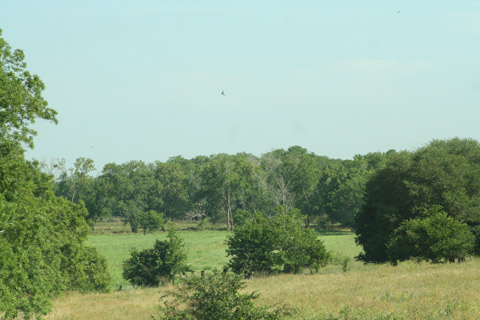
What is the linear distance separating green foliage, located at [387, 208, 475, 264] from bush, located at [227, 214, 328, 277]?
652cm

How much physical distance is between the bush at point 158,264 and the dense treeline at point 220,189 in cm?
7320

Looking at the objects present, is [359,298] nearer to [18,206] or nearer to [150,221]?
[18,206]

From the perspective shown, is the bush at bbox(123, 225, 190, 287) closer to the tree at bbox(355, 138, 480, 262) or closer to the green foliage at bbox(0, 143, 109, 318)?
the green foliage at bbox(0, 143, 109, 318)

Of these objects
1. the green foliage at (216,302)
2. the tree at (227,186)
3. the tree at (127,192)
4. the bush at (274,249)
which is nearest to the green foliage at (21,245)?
the green foliage at (216,302)

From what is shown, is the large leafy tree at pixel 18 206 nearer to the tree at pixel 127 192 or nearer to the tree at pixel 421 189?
the tree at pixel 421 189

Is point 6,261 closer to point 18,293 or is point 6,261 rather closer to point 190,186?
point 18,293

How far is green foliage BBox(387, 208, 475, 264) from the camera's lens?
37.2 metres

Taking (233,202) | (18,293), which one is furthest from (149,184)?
(18,293)

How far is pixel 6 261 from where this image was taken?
20172 millimetres

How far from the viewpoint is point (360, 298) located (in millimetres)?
22797

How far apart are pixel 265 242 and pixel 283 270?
2638 mm

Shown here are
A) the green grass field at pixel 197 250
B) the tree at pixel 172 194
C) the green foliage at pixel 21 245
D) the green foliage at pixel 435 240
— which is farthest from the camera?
the tree at pixel 172 194

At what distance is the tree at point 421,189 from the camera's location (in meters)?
42.1

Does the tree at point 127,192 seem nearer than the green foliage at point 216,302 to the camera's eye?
No
